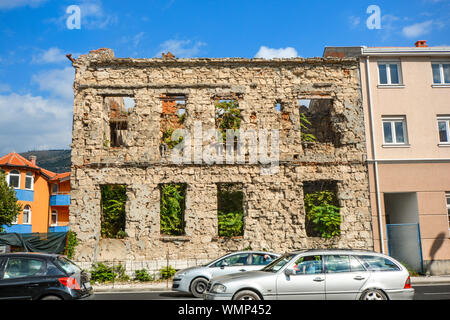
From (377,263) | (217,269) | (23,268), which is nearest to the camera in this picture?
(23,268)

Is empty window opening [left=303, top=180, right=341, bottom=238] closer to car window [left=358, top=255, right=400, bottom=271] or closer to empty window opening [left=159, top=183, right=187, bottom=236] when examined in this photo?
empty window opening [left=159, top=183, right=187, bottom=236]

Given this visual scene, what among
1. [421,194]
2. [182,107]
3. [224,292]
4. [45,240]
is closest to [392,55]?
[421,194]

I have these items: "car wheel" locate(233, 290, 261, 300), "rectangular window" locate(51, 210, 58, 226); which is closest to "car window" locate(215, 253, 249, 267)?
"car wheel" locate(233, 290, 261, 300)

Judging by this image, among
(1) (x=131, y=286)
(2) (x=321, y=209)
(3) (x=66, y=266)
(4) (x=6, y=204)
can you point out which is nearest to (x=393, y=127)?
(2) (x=321, y=209)

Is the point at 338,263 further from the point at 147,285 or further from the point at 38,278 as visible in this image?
the point at 147,285

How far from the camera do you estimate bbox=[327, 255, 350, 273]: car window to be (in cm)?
827

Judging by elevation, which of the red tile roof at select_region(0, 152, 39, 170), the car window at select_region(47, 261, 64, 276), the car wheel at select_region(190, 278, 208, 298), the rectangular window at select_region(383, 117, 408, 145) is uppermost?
the red tile roof at select_region(0, 152, 39, 170)

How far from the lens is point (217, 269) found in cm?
1174

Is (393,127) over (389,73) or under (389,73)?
under

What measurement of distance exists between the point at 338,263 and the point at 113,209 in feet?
37.2

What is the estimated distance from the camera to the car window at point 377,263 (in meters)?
8.33

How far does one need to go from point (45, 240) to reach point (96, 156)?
4015 millimetres

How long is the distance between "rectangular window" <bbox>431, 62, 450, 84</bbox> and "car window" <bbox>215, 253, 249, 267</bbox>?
13.0 m
